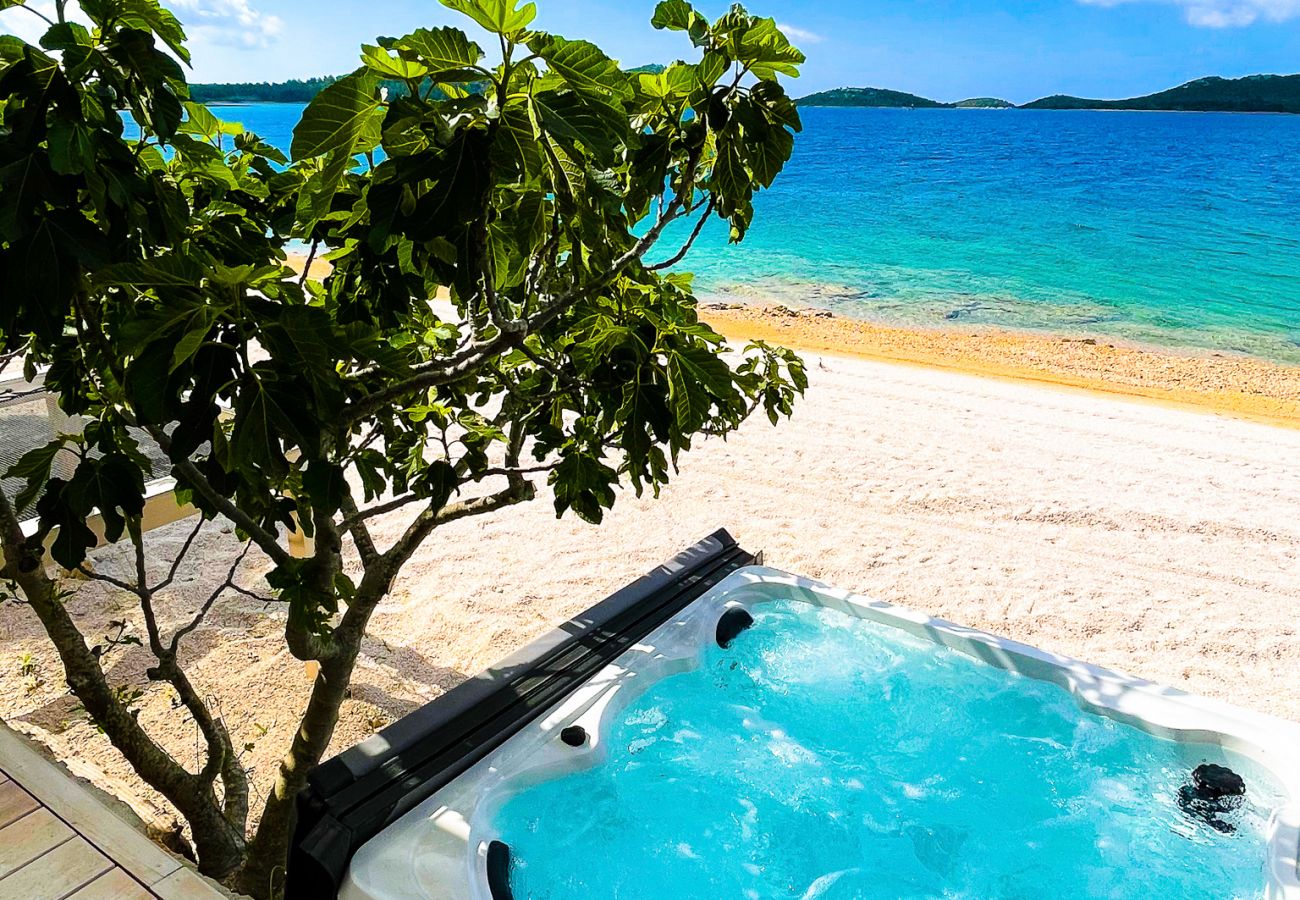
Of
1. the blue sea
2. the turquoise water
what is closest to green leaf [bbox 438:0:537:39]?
the blue sea

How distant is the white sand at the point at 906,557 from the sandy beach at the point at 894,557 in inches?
0.4

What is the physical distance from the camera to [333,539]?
4.92 ft

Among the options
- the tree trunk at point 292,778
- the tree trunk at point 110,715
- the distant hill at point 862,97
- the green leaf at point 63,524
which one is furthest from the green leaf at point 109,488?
the distant hill at point 862,97

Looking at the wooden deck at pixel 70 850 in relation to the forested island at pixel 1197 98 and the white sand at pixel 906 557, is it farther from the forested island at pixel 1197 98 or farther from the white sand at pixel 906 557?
the forested island at pixel 1197 98

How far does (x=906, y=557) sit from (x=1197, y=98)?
7766 centimetres

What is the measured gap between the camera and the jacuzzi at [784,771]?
5.95 feet

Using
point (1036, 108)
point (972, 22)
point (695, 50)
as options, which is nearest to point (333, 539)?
point (695, 50)

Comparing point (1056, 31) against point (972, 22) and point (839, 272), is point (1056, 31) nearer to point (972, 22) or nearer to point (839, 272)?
point (972, 22)

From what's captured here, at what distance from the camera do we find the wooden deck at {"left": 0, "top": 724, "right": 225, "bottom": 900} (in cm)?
→ 140

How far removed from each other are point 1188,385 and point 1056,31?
269ft

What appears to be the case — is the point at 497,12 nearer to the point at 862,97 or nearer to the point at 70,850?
the point at 70,850

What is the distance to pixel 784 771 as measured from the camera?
2355mm

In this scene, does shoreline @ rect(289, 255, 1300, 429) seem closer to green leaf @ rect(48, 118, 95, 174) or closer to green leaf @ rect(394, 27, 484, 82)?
green leaf @ rect(394, 27, 484, 82)

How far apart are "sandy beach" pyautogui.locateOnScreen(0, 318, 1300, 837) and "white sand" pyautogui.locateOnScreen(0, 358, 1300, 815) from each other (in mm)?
11
